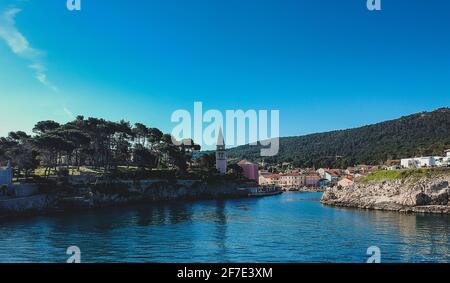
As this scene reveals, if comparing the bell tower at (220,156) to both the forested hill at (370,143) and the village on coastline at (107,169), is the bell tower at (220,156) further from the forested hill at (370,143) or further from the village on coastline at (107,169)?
the forested hill at (370,143)

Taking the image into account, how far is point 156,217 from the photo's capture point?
3912 cm

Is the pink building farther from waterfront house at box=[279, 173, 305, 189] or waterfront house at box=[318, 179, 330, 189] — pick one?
waterfront house at box=[318, 179, 330, 189]

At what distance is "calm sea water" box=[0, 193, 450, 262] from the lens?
67.6ft

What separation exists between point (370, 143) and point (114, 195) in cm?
10833

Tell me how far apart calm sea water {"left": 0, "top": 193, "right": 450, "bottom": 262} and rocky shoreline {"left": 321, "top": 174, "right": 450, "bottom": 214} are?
27.7 ft

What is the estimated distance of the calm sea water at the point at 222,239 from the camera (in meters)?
20.6

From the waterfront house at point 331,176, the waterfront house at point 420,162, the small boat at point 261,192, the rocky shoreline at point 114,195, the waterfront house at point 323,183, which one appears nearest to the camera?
the rocky shoreline at point 114,195

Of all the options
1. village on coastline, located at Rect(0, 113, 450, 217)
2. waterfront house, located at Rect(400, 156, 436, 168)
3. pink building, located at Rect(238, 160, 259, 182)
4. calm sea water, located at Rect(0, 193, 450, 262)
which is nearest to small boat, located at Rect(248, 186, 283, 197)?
village on coastline, located at Rect(0, 113, 450, 217)

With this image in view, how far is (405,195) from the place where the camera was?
49.2 metres

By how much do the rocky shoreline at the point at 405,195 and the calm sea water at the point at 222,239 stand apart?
8451 mm

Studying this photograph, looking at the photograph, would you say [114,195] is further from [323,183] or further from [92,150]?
[323,183]

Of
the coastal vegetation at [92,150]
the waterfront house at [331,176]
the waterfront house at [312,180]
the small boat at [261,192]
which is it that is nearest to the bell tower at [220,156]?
the coastal vegetation at [92,150]
